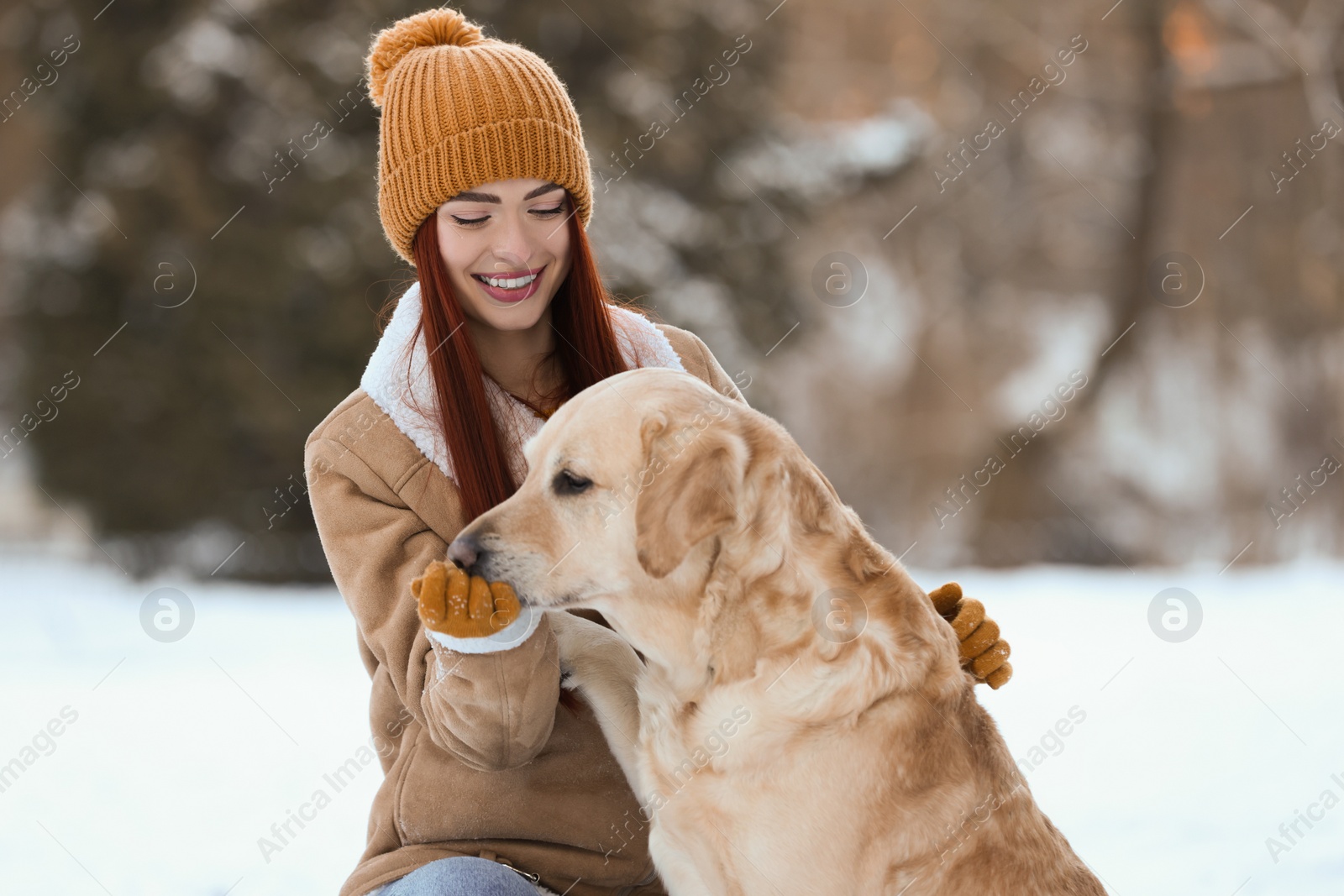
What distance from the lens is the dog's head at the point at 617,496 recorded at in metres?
2.15

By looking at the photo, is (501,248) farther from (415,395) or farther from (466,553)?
(466,553)

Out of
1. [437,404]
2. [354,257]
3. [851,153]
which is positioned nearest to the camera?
[437,404]

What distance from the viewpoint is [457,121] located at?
2.48 meters

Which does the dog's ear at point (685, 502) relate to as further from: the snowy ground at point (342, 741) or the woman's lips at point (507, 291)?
the snowy ground at point (342, 741)

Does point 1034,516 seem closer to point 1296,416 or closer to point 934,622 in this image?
point 1296,416

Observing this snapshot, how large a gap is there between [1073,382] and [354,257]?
24.9 feet

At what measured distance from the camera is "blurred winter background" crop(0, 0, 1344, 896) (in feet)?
14.6

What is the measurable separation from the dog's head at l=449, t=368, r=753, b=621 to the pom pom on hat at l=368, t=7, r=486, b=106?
3.23 ft

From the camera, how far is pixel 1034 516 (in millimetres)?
12000

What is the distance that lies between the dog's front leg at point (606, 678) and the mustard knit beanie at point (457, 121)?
3.20ft

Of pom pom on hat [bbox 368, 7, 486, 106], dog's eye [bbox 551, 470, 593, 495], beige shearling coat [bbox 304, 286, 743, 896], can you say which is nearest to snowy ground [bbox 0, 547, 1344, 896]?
beige shearling coat [bbox 304, 286, 743, 896]

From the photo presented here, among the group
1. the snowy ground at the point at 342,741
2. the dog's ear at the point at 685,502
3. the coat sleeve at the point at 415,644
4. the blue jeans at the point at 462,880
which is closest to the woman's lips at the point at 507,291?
the coat sleeve at the point at 415,644

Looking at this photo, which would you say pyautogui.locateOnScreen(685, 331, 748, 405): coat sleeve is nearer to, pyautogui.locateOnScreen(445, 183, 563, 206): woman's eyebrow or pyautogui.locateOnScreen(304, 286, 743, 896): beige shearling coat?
pyautogui.locateOnScreen(445, 183, 563, 206): woman's eyebrow

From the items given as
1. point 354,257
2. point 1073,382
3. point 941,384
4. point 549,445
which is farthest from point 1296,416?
point 549,445
